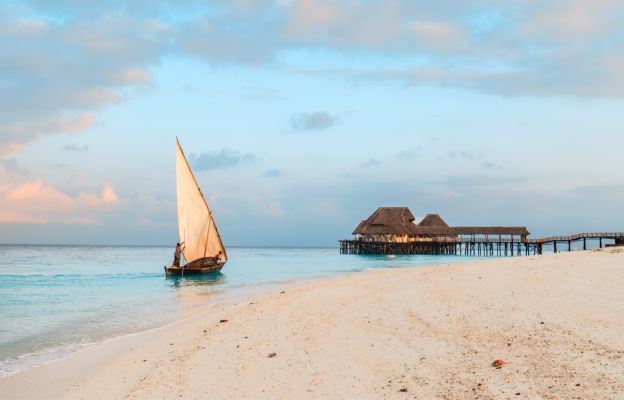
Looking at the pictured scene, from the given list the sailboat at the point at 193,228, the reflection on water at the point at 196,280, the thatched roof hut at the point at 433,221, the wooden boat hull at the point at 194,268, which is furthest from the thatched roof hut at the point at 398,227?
the wooden boat hull at the point at 194,268

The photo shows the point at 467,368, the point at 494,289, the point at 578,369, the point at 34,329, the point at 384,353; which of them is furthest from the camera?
the point at 34,329

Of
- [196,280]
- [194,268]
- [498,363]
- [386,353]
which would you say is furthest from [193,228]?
[498,363]

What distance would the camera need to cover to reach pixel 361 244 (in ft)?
298

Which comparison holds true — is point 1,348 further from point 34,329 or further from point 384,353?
point 384,353

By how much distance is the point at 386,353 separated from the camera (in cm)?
880

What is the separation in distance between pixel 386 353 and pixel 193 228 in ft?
100

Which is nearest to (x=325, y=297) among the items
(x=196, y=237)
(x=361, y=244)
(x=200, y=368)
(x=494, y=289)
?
(x=494, y=289)

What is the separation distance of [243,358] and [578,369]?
17.5 feet

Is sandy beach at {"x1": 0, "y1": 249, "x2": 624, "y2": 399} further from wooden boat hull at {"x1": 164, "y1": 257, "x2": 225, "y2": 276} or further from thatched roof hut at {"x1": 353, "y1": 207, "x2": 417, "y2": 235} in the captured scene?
thatched roof hut at {"x1": 353, "y1": 207, "x2": 417, "y2": 235}

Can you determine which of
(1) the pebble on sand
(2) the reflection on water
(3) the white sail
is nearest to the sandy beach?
(1) the pebble on sand

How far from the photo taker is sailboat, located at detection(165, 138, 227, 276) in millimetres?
35375

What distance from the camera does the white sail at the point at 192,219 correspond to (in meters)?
35.2

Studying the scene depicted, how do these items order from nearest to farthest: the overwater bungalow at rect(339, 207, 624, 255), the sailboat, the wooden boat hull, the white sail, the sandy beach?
the sandy beach
the white sail
the sailboat
the wooden boat hull
the overwater bungalow at rect(339, 207, 624, 255)

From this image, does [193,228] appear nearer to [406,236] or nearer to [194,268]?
[194,268]
